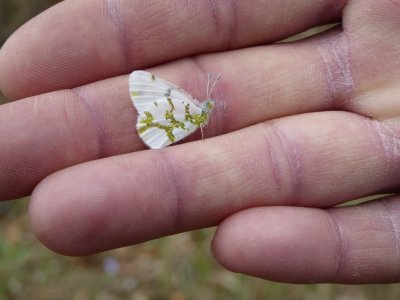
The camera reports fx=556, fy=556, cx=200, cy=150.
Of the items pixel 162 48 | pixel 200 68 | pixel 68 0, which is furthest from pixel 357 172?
pixel 68 0

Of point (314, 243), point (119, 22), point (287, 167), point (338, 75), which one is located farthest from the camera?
point (338, 75)

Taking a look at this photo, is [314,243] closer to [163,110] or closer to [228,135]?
[228,135]

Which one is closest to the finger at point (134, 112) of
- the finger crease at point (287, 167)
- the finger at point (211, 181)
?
the finger at point (211, 181)

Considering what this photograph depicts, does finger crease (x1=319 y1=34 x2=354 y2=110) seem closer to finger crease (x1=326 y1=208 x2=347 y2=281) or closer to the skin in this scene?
the skin

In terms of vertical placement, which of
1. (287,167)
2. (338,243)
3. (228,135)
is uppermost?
(228,135)

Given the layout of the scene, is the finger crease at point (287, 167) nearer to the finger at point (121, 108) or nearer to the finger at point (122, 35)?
the finger at point (121, 108)

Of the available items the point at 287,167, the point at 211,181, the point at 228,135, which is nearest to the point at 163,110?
the point at 228,135

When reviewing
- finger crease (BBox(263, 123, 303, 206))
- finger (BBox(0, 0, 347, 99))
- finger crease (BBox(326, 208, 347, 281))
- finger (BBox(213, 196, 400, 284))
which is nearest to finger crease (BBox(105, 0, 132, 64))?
finger (BBox(0, 0, 347, 99))
